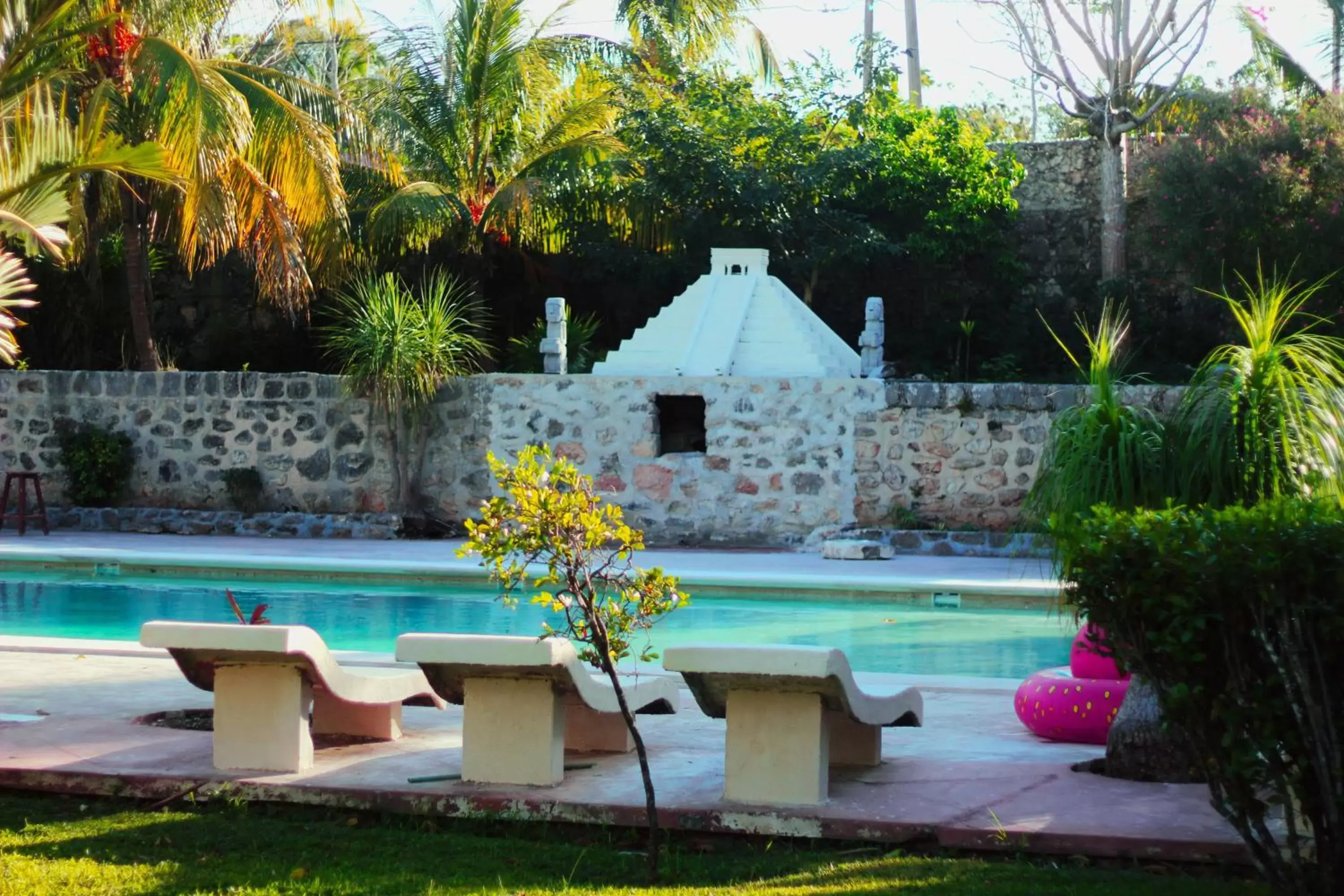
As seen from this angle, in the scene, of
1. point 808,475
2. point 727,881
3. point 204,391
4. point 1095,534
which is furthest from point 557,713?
point 204,391

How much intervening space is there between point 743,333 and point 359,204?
215 inches

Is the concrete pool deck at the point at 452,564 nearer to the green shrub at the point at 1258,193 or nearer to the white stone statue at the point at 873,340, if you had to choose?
the white stone statue at the point at 873,340

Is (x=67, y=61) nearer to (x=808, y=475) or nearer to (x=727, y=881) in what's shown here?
(x=808, y=475)

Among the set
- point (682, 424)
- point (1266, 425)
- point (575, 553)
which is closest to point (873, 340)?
point (682, 424)

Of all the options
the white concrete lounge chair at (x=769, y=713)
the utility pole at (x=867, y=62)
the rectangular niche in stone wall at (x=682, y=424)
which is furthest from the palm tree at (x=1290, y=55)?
the white concrete lounge chair at (x=769, y=713)

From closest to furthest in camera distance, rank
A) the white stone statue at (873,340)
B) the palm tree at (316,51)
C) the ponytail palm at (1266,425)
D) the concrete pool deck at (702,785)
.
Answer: the concrete pool deck at (702,785) < the ponytail palm at (1266,425) < the white stone statue at (873,340) < the palm tree at (316,51)

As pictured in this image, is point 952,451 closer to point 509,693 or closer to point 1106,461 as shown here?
point 1106,461

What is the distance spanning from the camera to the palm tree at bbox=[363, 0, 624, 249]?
18.4m

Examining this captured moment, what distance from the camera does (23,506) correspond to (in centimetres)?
1494

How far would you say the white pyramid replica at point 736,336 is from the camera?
50.2 feet

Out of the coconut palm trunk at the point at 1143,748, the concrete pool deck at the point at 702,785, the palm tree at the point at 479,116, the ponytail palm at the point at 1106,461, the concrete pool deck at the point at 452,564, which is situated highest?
the palm tree at the point at 479,116

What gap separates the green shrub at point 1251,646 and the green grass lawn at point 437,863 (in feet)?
1.15

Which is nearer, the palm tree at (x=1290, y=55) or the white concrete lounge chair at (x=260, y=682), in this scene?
the white concrete lounge chair at (x=260, y=682)

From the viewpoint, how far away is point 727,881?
3.96 meters
